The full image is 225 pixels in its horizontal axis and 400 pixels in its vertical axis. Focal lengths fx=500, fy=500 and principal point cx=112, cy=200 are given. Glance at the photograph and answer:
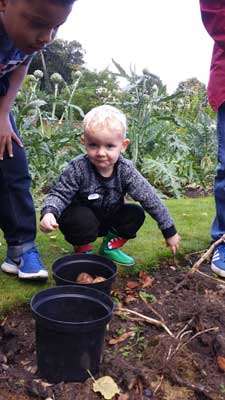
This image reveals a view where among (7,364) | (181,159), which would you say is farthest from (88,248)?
(181,159)

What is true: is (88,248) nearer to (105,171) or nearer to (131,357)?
(105,171)

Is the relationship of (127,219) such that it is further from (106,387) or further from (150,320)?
(106,387)

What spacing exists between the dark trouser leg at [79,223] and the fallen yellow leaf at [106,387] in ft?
3.35

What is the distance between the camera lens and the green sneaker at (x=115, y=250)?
9.23ft

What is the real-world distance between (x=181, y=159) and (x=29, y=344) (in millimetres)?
4024

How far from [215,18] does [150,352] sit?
1.71 metres

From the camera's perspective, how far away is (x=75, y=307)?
6.36ft

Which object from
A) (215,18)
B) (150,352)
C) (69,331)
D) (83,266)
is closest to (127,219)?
(83,266)

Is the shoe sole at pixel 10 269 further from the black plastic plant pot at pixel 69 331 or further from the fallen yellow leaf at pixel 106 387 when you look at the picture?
the fallen yellow leaf at pixel 106 387

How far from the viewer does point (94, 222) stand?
106 inches

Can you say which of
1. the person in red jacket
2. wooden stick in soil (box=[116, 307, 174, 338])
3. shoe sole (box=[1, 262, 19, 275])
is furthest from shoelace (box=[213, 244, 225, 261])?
shoe sole (box=[1, 262, 19, 275])

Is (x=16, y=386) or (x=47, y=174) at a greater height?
(x=47, y=174)

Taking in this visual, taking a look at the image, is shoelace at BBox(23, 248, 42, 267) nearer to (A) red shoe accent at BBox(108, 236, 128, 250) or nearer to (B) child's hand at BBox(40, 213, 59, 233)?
(B) child's hand at BBox(40, 213, 59, 233)

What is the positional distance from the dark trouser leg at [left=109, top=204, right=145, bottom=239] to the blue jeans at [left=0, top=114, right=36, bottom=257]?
1.71 feet
